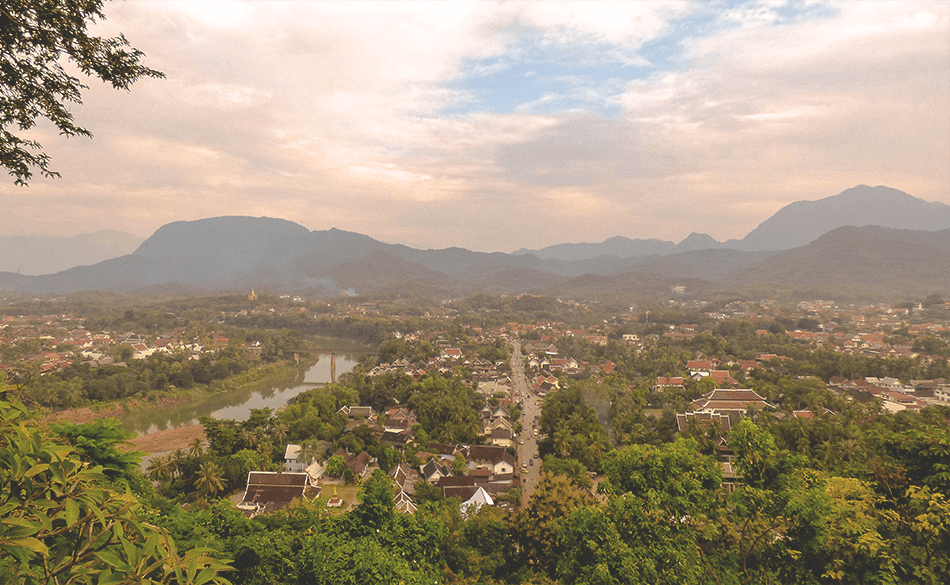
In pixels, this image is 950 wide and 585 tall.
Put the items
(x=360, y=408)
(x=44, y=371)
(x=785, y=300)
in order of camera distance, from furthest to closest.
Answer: (x=785, y=300)
(x=44, y=371)
(x=360, y=408)

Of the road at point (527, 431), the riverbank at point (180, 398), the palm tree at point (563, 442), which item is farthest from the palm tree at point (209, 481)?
the palm tree at point (563, 442)

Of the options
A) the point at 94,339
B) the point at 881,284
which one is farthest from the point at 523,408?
the point at 881,284

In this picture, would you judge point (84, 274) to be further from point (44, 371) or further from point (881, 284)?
point (881, 284)

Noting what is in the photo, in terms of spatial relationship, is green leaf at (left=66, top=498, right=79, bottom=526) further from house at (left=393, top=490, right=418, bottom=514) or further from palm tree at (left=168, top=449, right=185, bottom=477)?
palm tree at (left=168, top=449, right=185, bottom=477)

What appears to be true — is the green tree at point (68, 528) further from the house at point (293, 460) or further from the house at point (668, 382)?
the house at point (668, 382)

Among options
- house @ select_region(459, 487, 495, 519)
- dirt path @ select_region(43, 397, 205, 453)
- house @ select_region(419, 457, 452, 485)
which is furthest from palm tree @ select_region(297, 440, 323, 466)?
house @ select_region(459, 487, 495, 519)

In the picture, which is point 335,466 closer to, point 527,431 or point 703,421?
point 527,431
